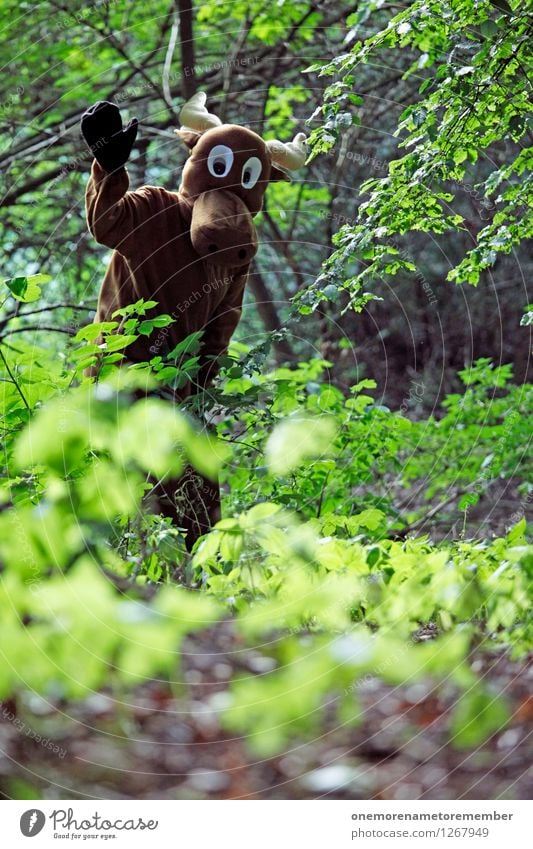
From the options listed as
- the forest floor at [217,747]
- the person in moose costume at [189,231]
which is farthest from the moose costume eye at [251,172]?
the forest floor at [217,747]

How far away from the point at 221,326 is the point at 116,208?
44 centimetres

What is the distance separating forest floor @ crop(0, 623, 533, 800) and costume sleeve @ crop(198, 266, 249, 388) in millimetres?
1357

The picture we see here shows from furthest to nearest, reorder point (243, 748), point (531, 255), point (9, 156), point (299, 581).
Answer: point (531, 255)
point (9, 156)
point (299, 581)
point (243, 748)

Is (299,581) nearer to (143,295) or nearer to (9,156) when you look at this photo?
(143,295)

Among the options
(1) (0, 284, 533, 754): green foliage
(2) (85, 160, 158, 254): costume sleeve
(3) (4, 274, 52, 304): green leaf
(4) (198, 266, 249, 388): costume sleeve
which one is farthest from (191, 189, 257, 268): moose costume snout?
(3) (4, 274, 52, 304): green leaf

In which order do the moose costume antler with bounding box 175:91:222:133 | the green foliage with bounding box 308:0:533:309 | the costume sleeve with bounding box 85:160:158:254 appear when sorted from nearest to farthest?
1. the green foliage with bounding box 308:0:533:309
2. the costume sleeve with bounding box 85:160:158:254
3. the moose costume antler with bounding box 175:91:222:133

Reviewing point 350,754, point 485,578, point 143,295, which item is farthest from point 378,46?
point 350,754

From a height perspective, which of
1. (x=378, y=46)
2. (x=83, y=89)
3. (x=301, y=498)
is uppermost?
(x=83, y=89)

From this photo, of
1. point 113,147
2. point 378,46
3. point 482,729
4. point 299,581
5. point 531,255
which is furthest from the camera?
point 531,255

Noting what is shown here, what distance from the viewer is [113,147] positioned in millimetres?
2014

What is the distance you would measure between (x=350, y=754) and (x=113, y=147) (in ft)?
4.83
